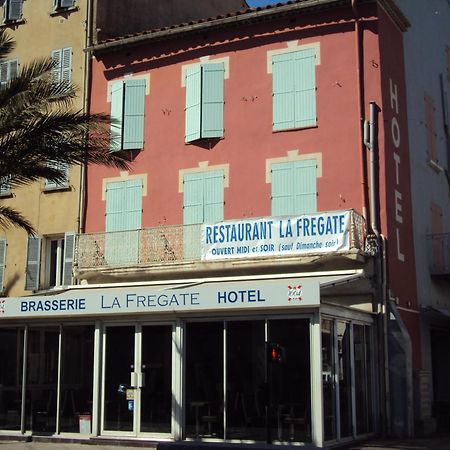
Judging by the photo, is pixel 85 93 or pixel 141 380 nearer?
pixel 141 380

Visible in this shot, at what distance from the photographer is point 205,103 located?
65.9 ft

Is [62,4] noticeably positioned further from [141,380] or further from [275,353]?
[275,353]

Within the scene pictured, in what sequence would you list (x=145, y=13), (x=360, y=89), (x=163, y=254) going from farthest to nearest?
(x=145, y=13) → (x=163, y=254) → (x=360, y=89)

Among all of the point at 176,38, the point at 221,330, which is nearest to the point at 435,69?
the point at 176,38

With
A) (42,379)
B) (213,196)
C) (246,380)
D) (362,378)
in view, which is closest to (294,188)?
(213,196)

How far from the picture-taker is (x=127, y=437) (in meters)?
15.9

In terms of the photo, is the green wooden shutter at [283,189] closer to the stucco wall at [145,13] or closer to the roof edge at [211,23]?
the roof edge at [211,23]

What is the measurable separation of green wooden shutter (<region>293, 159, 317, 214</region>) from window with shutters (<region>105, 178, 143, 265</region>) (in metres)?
4.19

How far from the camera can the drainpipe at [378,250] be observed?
17.4m

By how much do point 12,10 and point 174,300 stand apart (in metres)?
12.5

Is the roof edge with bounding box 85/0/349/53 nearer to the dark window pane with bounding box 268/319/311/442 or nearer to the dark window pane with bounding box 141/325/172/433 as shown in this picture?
the dark window pane with bounding box 268/319/311/442

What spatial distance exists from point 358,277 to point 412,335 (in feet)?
10.4

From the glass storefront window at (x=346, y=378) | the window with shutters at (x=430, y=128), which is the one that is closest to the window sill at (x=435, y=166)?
the window with shutters at (x=430, y=128)

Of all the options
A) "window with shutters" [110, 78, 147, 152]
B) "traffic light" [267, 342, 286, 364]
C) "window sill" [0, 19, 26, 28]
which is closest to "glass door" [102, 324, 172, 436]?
"traffic light" [267, 342, 286, 364]
